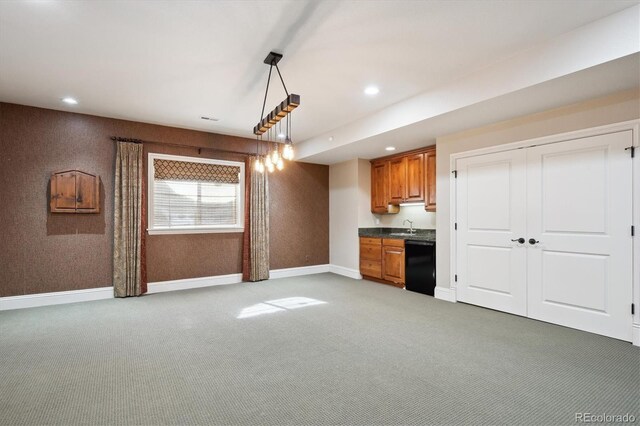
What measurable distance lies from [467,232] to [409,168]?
1.70 meters

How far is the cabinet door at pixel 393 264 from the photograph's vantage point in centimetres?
562

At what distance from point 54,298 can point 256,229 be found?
3207 millimetres

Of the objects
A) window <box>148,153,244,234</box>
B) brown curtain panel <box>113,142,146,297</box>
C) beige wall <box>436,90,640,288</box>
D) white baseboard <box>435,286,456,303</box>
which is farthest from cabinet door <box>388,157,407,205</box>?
brown curtain panel <box>113,142,146,297</box>

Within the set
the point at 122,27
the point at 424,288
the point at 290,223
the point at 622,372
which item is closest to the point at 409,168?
the point at 424,288

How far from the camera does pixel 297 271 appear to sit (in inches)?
269

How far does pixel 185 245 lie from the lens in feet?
18.5

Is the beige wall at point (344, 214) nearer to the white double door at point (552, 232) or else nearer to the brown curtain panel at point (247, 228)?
the brown curtain panel at point (247, 228)

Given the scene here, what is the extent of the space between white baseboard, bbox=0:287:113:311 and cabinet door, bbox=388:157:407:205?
5.09 m

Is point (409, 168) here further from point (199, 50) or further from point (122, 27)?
point (122, 27)

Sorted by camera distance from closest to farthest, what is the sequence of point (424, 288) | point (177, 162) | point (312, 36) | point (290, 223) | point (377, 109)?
point (312, 36) < point (377, 109) < point (424, 288) < point (177, 162) < point (290, 223)

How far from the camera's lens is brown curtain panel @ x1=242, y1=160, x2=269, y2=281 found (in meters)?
6.15

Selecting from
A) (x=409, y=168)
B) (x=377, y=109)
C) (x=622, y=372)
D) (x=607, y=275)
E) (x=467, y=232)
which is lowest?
(x=622, y=372)

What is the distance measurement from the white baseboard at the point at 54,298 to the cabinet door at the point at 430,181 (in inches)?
210

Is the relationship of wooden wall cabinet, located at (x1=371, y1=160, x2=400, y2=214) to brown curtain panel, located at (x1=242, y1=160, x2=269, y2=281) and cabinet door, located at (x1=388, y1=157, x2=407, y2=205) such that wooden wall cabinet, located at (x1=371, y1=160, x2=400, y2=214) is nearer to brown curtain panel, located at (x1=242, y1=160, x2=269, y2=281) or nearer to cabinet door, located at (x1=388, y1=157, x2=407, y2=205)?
cabinet door, located at (x1=388, y1=157, x2=407, y2=205)
